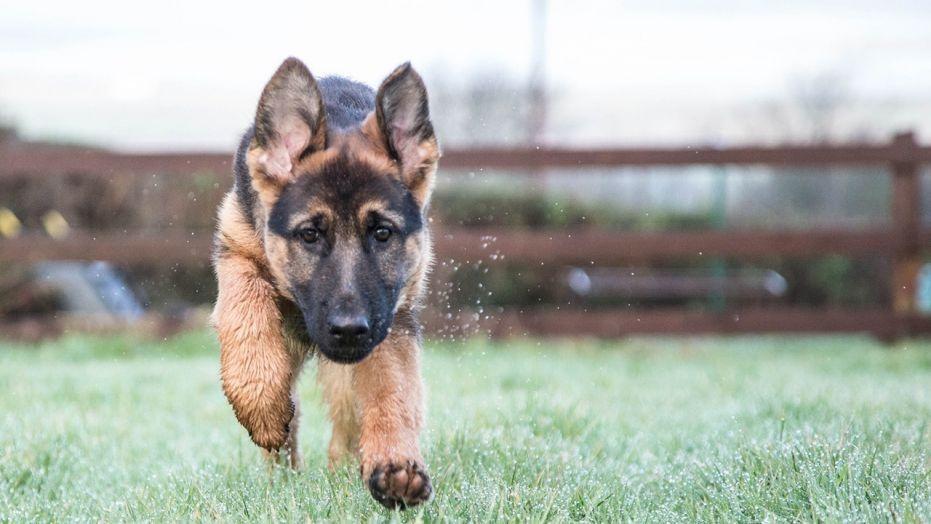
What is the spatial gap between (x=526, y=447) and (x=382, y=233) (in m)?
1.15

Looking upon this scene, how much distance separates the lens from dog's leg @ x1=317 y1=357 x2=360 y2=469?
→ 4.40 m

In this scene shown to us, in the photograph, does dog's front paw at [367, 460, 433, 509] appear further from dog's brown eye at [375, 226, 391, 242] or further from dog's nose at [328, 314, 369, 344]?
dog's brown eye at [375, 226, 391, 242]

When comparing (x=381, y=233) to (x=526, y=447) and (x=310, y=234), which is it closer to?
(x=310, y=234)

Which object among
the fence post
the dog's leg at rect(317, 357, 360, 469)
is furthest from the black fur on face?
the fence post

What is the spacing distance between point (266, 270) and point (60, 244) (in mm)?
7521

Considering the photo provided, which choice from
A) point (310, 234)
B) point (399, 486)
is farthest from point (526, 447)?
point (310, 234)

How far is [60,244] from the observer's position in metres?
10.7

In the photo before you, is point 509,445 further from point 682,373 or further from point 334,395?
point 682,373

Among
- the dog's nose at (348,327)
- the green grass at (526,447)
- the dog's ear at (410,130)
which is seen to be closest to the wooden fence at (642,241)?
the green grass at (526,447)

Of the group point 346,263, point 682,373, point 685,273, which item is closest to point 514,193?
point 685,273

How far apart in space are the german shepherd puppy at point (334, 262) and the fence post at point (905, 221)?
8.16m

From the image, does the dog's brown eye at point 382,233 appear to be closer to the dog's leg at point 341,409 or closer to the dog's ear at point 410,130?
the dog's ear at point 410,130

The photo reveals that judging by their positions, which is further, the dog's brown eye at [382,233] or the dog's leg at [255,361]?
the dog's brown eye at [382,233]

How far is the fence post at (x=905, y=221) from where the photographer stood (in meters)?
10.9
